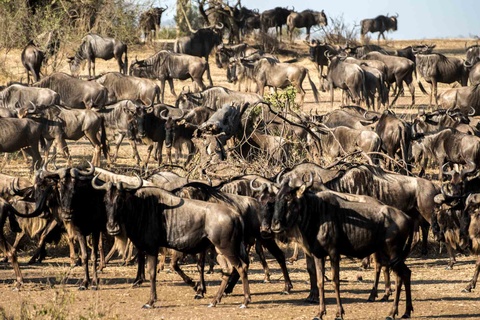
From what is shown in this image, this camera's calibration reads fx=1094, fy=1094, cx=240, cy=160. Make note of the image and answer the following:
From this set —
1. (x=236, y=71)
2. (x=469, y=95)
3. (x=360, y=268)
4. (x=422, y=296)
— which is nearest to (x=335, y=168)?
(x=360, y=268)

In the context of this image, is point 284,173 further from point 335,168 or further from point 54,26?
point 54,26

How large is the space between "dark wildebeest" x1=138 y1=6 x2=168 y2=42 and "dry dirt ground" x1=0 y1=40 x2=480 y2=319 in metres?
24.2

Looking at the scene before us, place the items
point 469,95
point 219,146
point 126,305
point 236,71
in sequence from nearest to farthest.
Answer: point 126,305, point 219,146, point 469,95, point 236,71

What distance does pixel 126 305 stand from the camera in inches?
427

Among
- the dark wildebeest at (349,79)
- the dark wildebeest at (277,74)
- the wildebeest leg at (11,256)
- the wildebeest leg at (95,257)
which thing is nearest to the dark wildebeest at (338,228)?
the wildebeest leg at (95,257)

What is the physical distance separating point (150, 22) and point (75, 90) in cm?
1469

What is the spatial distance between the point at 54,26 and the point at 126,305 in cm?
2015

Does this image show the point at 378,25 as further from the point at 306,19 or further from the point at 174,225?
the point at 174,225

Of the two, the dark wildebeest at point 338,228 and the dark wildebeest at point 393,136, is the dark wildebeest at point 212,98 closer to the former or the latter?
the dark wildebeest at point 393,136

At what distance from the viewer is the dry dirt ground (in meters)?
10.3

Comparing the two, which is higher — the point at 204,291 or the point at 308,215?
the point at 308,215

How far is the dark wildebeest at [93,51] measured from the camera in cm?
2997

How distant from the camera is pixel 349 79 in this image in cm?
2652

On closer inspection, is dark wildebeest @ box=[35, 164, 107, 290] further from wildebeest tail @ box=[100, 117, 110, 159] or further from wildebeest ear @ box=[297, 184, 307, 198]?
wildebeest tail @ box=[100, 117, 110, 159]
